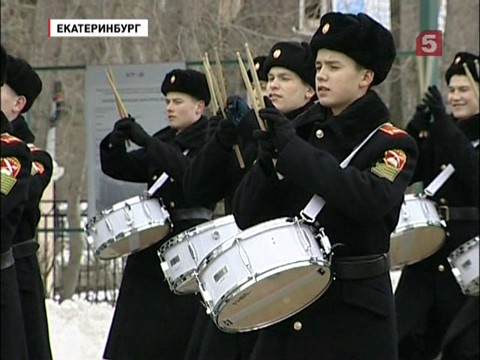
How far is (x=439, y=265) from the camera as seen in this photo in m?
8.05

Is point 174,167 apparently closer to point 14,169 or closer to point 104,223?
point 104,223

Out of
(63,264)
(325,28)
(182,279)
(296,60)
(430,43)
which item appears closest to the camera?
(325,28)

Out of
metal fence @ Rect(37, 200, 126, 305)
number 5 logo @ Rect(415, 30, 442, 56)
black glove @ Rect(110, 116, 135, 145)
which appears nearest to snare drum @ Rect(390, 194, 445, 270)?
number 5 logo @ Rect(415, 30, 442, 56)

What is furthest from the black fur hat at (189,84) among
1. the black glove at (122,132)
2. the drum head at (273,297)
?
the drum head at (273,297)

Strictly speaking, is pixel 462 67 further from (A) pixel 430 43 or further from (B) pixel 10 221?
(B) pixel 10 221

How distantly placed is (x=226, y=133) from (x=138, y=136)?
129 cm

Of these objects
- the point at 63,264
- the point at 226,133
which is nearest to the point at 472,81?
the point at 226,133

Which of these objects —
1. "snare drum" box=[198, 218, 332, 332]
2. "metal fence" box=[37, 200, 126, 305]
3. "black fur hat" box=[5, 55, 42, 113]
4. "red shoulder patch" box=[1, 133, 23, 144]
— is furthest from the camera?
"metal fence" box=[37, 200, 126, 305]

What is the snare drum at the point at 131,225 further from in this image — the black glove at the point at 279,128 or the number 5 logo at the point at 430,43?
the black glove at the point at 279,128

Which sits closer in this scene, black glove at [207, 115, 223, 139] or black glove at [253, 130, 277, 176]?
black glove at [253, 130, 277, 176]

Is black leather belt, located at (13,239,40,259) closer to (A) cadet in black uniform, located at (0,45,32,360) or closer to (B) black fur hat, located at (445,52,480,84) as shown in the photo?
(A) cadet in black uniform, located at (0,45,32,360)

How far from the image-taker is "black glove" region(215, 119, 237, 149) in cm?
665

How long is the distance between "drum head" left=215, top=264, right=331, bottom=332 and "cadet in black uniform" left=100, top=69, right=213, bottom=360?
2.49 metres

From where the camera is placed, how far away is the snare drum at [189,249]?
23.2 feet
